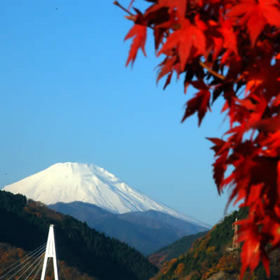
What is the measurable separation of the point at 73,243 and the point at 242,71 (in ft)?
356

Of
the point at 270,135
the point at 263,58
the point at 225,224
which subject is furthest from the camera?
the point at 225,224

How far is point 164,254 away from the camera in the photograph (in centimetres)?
14762

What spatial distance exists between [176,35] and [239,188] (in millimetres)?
956

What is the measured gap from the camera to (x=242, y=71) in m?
3.73

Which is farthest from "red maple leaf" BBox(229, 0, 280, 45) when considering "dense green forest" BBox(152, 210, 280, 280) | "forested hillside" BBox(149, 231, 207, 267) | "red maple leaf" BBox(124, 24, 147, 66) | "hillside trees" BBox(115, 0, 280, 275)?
"forested hillside" BBox(149, 231, 207, 267)

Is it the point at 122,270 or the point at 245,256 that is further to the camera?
the point at 122,270

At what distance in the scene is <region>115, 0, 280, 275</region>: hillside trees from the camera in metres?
3.30

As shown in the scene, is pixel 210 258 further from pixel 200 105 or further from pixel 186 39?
pixel 186 39

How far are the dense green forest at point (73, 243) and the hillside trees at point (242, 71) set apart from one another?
319 ft

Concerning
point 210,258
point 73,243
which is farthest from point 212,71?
point 73,243

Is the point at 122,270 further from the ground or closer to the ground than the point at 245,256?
→ closer to the ground

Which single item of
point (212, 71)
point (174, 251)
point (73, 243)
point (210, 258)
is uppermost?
point (212, 71)

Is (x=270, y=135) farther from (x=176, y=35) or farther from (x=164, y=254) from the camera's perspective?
(x=164, y=254)

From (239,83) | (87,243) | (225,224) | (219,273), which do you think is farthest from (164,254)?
(239,83)
